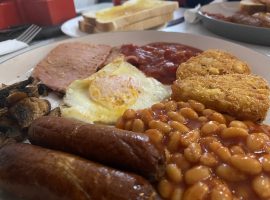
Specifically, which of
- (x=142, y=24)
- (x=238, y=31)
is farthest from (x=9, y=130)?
(x=238, y=31)

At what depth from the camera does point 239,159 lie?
114 cm

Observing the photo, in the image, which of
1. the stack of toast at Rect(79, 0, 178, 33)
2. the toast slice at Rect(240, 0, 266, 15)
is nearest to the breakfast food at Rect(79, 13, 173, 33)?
the stack of toast at Rect(79, 0, 178, 33)

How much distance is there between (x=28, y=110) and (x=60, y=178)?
61 centimetres

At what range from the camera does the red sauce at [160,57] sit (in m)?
2.08

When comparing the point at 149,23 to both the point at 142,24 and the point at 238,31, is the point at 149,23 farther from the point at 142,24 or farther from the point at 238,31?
the point at 238,31

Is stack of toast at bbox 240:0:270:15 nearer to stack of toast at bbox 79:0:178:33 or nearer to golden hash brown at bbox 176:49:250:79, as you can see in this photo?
stack of toast at bbox 79:0:178:33

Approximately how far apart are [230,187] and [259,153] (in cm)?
18

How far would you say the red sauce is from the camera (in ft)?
6.82

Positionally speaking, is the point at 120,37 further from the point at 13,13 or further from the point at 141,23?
the point at 13,13

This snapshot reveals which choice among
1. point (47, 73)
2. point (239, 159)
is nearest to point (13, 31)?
point (47, 73)

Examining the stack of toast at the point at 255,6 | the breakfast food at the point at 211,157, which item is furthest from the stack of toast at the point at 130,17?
the breakfast food at the point at 211,157

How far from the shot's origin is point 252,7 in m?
3.03

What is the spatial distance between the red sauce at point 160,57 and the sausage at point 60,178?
105cm

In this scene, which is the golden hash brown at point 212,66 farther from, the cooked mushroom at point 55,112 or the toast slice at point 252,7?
the toast slice at point 252,7
